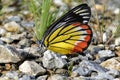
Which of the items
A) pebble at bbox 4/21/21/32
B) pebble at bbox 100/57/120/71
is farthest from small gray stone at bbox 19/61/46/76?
pebble at bbox 4/21/21/32

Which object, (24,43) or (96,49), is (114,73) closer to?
(96,49)

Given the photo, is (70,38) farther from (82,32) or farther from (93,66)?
(93,66)

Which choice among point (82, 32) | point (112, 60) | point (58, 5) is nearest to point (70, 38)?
point (82, 32)

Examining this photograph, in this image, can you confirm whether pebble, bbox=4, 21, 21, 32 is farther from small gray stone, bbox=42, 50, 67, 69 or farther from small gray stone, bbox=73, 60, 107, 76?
small gray stone, bbox=73, 60, 107, 76

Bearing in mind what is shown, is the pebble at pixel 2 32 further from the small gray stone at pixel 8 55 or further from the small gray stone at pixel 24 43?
the small gray stone at pixel 8 55

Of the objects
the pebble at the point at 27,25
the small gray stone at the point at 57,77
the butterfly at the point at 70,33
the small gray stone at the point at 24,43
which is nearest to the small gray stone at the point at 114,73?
the small gray stone at the point at 57,77
